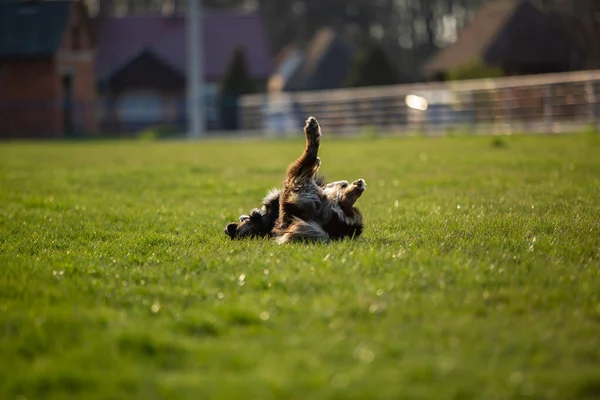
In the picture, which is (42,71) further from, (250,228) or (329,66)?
(250,228)

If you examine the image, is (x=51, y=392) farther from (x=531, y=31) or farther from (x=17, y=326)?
(x=531, y=31)

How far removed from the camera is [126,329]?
4328mm

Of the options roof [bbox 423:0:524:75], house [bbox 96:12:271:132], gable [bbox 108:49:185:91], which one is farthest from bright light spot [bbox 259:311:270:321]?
gable [bbox 108:49:185:91]

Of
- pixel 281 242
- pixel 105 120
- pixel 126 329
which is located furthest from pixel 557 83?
pixel 105 120

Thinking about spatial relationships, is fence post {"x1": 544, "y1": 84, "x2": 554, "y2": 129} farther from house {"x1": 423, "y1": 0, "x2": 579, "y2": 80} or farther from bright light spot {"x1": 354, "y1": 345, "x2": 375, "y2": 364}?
bright light spot {"x1": 354, "y1": 345, "x2": 375, "y2": 364}

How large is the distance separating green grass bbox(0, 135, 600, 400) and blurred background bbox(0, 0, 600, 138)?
18.3 m

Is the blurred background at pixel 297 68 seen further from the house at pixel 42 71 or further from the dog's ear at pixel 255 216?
the dog's ear at pixel 255 216

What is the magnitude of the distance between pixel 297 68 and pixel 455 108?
38654 mm

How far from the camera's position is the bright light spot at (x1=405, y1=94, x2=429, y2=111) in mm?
32656

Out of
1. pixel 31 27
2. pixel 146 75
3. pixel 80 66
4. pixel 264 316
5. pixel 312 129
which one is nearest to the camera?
pixel 264 316

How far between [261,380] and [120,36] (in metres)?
62.7

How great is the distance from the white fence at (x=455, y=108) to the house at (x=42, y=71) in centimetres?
1258

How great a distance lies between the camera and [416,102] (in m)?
33.1

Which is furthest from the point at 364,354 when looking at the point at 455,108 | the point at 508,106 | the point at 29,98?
the point at 29,98
